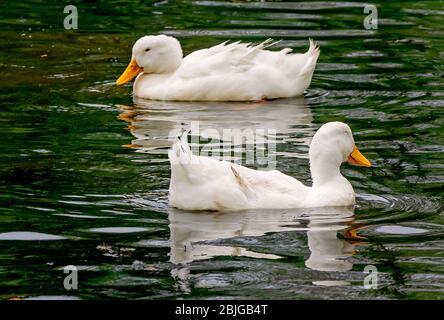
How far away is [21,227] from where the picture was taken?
9570mm

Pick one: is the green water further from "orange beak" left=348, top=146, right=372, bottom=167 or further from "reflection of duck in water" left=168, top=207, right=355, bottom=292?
"orange beak" left=348, top=146, right=372, bottom=167

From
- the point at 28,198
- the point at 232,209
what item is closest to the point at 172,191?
the point at 232,209

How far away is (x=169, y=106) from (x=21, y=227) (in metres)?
5.02

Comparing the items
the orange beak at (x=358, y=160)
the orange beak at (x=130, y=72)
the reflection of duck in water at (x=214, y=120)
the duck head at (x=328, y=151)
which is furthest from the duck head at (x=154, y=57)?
the duck head at (x=328, y=151)

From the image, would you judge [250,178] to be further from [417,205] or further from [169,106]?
[169,106]

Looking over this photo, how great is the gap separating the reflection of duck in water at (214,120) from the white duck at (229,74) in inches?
4.5

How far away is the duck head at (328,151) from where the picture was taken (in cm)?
1038

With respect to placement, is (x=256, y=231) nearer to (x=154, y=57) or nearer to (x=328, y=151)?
(x=328, y=151)

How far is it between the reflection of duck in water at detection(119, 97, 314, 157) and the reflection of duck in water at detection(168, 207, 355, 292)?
189 cm

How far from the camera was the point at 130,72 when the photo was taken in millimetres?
14961

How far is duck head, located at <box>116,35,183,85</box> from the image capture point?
583 inches

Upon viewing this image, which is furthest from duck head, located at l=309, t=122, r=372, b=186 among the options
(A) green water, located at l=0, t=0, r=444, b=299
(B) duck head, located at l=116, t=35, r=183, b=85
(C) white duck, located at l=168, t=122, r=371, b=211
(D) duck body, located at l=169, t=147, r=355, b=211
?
(B) duck head, located at l=116, t=35, r=183, b=85

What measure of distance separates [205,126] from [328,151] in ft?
9.71

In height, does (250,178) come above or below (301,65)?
below
